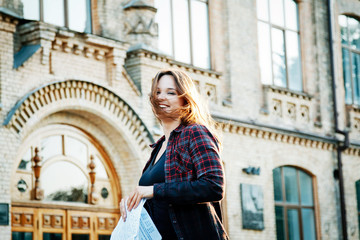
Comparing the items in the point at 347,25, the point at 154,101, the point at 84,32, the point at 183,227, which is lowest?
the point at 183,227

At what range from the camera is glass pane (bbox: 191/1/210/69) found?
16688 mm

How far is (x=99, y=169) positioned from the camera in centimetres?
1422

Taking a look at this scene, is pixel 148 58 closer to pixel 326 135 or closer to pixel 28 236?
pixel 28 236

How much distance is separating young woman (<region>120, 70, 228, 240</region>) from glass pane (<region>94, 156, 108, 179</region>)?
396 inches

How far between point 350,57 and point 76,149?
34.4ft

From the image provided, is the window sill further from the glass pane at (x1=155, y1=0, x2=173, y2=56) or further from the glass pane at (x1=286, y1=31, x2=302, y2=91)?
the glass pane at (x1=155, y1=0, x2=173, y2=56)

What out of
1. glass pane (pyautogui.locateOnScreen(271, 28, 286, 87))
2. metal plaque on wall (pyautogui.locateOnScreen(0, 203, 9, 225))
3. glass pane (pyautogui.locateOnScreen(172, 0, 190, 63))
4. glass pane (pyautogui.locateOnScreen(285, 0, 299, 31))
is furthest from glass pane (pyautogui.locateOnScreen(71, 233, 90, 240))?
glass pane (pyautogui.locateOnScreen(285, 0, 299, 31))

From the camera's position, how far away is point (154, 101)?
161 inches

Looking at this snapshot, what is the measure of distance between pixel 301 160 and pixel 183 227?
15229 millimetres

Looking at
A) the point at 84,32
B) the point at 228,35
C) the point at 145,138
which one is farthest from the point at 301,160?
the point at 84,32

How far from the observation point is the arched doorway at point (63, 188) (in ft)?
41.5

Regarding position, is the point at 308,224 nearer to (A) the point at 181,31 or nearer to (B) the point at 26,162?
(A) the point at 181,31

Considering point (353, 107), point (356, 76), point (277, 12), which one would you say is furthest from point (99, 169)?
point (356, 76)

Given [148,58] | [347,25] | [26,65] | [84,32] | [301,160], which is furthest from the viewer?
[347,25]
